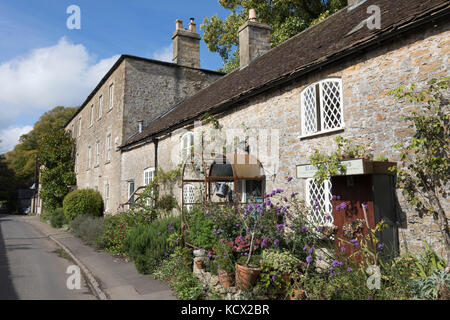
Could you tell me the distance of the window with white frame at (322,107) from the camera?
21.2ft

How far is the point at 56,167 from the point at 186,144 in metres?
19.8

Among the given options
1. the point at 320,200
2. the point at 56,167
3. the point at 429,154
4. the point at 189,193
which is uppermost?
the point at 56,167

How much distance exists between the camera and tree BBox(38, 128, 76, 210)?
84.2ft

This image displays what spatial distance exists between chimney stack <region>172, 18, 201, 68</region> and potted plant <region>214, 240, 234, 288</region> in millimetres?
16036

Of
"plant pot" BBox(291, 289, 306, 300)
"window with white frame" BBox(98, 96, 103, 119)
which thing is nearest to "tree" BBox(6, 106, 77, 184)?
"window with white frame" BBox(98, 96, 103, 119)

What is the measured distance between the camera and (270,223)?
5.74 metres

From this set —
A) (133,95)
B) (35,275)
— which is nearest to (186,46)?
(133,95)

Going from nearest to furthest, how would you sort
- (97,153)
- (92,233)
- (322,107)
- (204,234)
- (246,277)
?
(246,277)
(204,234)
(322,107)
(92,233)
(97,153)

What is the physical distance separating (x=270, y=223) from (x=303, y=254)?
0.75 meters

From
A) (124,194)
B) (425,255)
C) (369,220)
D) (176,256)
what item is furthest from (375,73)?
(124,194)

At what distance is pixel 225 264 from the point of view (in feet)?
17.3

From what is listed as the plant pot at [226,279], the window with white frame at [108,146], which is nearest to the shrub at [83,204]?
the window with white frame at [108,146]

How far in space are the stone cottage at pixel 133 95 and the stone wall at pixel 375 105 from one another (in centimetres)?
1008

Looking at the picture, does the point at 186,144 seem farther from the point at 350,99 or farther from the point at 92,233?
the point at 350,99
